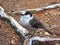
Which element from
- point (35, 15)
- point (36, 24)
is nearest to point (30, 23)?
point (36, 24)

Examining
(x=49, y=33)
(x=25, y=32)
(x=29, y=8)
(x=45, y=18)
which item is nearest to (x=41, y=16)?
(x=45, y=18)

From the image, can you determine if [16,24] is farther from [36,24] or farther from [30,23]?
[36,24]

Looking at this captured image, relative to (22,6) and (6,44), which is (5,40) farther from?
(22,6)

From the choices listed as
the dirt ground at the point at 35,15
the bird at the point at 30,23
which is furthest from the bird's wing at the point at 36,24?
the dirt ground at the point at 35,15

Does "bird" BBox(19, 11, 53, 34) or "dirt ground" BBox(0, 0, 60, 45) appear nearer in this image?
"dirt ground" BBox(0, 0, 60, 45)

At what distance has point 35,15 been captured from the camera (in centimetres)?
504

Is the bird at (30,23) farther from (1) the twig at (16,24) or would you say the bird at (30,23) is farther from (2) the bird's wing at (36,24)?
(1) the twig at (16,24)

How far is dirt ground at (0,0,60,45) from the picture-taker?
3.87 metres

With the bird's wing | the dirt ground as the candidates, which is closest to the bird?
the bird's wing

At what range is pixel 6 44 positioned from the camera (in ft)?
12.1

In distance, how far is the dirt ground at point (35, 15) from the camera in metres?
3.87

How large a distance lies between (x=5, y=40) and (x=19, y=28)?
0.36 metres

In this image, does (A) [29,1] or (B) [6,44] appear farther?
(A) [29,1]

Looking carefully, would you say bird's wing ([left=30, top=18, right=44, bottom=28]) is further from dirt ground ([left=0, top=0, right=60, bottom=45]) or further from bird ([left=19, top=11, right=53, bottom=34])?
dirt ground ([left=0, top=0, right=60, bottom=45])
